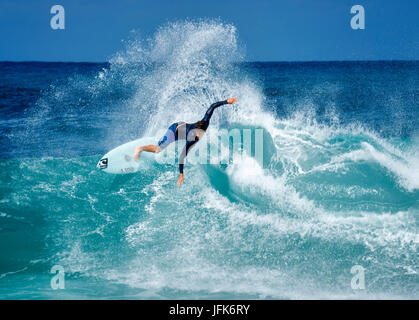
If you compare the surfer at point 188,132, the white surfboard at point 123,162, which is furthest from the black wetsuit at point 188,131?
the white surfboard at point 123,162

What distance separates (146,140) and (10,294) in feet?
12.8

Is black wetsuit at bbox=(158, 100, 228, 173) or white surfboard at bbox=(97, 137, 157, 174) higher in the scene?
black wetsuit at bbox=(158, 100, 228, 173)

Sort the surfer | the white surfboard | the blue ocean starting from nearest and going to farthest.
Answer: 1. the blue ocean
2. the surfer
3. the white surfboard

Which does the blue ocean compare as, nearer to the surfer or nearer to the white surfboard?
the white surfboard

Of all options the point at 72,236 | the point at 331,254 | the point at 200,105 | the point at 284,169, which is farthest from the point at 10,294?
the point at 200,105

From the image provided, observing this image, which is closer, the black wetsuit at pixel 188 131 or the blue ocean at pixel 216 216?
the blue ocean at pixel 216 216

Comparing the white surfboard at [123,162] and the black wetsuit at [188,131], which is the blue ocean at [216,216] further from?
the black wetsuit at [188,131]

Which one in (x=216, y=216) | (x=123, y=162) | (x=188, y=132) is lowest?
(x=216, y=216)

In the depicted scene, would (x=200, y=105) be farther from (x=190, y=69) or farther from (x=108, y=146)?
(x=108, y=146)

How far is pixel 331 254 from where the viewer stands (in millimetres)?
5934

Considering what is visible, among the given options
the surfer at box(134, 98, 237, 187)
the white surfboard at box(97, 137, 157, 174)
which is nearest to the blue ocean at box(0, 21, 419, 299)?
the white surfboard at box(97, 137, 157, 174)

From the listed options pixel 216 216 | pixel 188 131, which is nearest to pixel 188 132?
pixel 188 131

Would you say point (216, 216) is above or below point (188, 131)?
below

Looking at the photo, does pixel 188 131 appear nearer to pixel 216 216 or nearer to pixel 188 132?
pixel 188 132
